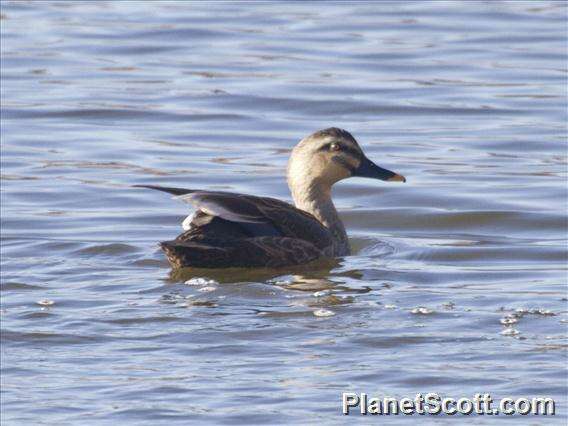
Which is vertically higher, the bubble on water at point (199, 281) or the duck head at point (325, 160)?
the duck head at point (325, 160)

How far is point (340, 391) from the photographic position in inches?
337

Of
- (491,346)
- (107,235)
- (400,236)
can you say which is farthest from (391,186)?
(491,346)

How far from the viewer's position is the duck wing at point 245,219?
11.5 metres

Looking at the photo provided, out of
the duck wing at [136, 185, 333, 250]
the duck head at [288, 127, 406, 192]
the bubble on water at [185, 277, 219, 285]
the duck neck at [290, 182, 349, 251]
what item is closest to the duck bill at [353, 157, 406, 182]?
the duck head at [288, 127, 406, 192]

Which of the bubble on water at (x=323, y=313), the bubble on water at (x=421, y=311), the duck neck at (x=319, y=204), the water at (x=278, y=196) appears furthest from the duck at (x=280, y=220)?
the bubble on water at (x=421, y=311)

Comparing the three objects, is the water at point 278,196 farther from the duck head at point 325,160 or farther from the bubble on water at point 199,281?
the duck head at point 325,160

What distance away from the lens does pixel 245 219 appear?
11695mm

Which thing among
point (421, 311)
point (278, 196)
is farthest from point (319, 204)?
point (421, 311)

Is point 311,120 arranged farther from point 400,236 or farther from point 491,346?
point 491,346

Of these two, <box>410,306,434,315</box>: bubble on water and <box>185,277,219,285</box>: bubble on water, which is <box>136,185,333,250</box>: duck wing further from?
<box>410,306,434,315</box>: bubble on water

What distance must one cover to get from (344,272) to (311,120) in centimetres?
653

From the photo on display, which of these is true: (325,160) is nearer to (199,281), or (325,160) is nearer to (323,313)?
(199,281)

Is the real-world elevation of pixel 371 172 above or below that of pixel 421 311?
above

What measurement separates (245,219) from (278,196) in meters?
3.19
